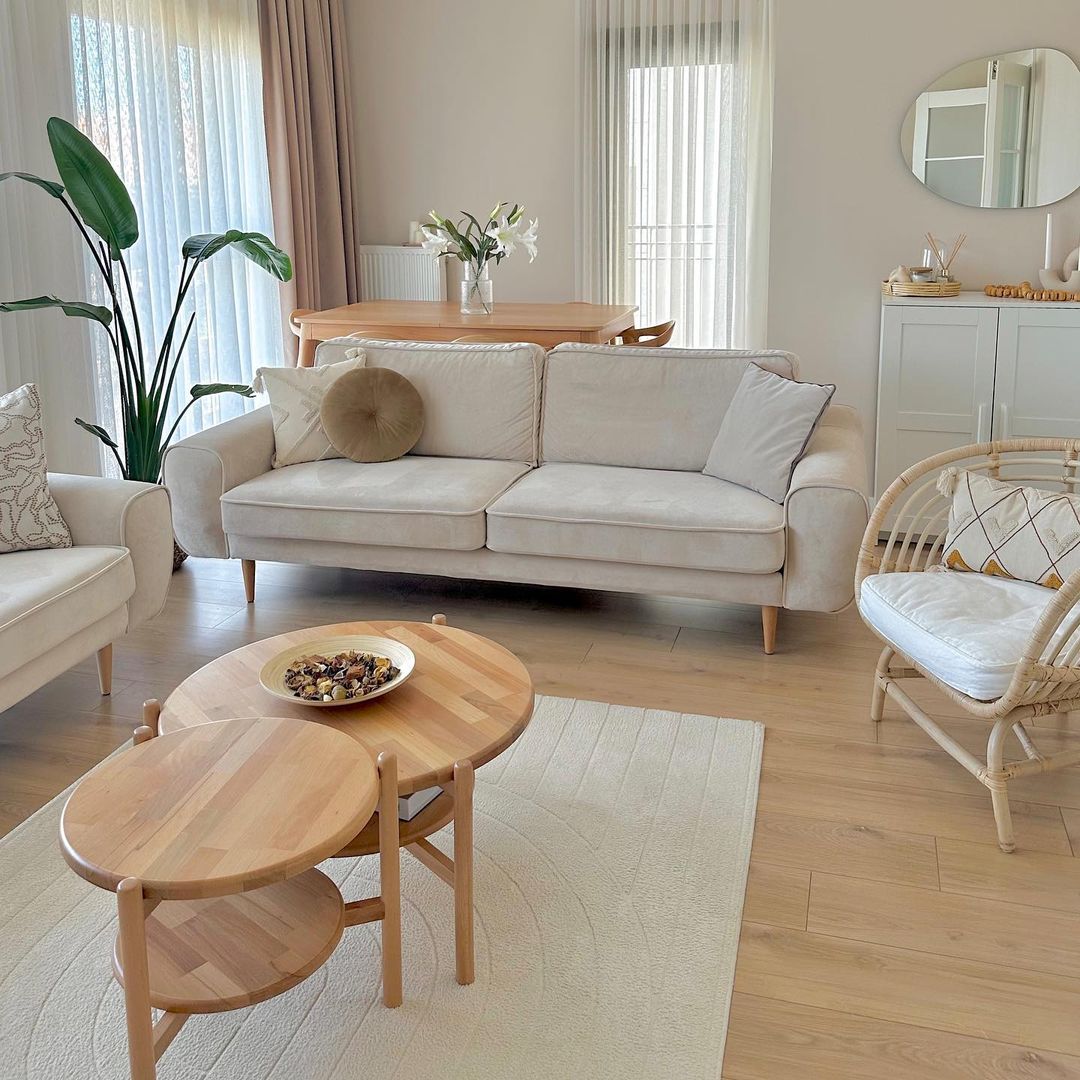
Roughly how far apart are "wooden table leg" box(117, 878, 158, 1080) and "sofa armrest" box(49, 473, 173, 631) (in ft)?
5.68

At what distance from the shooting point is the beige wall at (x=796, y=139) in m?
4.97

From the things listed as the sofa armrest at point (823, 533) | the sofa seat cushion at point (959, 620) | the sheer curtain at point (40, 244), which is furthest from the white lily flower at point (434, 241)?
the sofa seat cushion at point (959, 620)

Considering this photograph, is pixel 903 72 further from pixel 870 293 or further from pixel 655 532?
pixel 655 532

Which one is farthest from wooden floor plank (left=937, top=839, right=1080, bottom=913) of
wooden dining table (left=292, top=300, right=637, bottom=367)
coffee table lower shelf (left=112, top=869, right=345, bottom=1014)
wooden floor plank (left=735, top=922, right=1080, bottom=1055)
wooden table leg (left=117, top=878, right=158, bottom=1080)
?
wooden dining table (left=292, top=300, right=637, bottom=367)

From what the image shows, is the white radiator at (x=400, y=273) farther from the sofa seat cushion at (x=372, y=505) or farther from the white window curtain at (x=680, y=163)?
the sofa seat cushion at (x=372, y=505)

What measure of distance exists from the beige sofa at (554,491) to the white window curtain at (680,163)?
1.89m

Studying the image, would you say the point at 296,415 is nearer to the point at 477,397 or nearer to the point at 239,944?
the point at 477,397

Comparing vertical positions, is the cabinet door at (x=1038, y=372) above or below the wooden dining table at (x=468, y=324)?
below

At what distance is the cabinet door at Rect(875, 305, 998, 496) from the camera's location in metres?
4.47

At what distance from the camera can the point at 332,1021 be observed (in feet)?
6.31

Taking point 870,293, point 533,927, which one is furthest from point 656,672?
point 870,293

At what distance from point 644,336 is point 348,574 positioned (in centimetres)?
176

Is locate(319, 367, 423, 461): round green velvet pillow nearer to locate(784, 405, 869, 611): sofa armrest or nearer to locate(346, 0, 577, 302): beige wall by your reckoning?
locate(784, 405, 869, 611): sofa armrest

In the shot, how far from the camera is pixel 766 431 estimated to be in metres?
3.57
